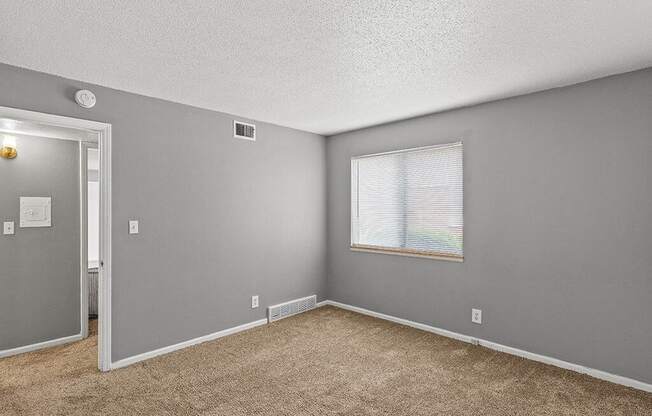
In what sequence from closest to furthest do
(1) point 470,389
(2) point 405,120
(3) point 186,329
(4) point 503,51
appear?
(4) point 503,51 < (1) point 470,389 < (3) point 186,329 < (2) point 405,120

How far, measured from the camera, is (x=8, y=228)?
3.35m

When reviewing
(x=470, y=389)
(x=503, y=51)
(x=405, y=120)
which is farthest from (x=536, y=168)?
(x=470, y=389)

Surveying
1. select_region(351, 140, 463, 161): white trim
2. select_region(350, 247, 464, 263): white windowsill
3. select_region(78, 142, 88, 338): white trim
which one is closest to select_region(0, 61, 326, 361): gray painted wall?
select_region(350, 247, 464, 263): white windowsill

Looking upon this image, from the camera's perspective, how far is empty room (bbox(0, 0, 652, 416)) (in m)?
2.21

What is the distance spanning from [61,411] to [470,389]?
285 cm

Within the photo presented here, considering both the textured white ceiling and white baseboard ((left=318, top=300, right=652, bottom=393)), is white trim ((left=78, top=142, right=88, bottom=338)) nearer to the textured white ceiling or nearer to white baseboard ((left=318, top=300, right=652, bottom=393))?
the textured white ceiling

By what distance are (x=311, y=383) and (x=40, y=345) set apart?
8.99ft

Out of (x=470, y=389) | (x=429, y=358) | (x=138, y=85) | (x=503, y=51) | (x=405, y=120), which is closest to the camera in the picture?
(x=503, y=51)

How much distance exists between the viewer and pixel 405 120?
4.11 meters

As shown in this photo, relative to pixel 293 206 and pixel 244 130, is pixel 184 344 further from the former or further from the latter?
pixel 244 130

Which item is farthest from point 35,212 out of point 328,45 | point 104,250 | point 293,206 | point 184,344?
point 328,45

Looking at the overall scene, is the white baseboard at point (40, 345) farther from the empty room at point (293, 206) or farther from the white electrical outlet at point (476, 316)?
the white electrical outlet at point (476, 316)

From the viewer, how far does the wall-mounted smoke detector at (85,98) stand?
283 cm

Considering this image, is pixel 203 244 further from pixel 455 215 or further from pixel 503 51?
pixel 503 51
